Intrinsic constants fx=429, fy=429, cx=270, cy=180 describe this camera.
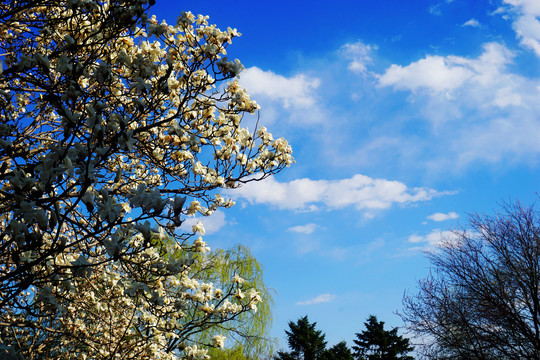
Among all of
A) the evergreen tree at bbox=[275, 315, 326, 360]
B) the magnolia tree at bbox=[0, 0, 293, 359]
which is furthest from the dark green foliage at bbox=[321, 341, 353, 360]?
the magnolia tree at bbox=[0, 0, 293, 359]

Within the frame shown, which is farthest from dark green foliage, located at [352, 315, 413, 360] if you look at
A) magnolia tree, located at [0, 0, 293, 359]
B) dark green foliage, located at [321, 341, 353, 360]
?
magnolia tree, located at [0, 0, 293, 359]

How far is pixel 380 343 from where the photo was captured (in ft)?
84.7

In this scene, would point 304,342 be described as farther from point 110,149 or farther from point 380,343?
point 110,149

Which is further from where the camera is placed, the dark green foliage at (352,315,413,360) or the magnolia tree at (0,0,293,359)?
the dark green foliage at (352,315,413,360)

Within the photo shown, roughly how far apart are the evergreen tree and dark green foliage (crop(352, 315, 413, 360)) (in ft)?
10.3

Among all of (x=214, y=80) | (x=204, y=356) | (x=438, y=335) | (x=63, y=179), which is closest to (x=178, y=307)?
(x=204, y=356)

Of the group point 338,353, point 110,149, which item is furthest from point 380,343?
point 110,149

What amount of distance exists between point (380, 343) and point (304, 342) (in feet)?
16.4

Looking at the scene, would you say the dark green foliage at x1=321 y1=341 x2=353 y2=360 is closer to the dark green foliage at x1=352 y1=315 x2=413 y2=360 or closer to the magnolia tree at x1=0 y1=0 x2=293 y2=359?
the dark green foliage at x1=352 y1=315 x2=413 y2=360

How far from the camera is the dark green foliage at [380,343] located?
25.3 metres

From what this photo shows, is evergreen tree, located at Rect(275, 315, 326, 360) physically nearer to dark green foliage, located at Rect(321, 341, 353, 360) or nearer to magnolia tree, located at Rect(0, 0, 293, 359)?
dark green foliage, located at Rect(321, 341, 353, 360)

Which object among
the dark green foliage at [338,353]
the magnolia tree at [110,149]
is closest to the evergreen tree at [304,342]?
the dark green foliage at [338,353]

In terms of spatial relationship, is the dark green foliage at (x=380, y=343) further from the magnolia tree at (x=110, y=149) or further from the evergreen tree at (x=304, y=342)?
the magnolia tree at (x=110, y=149)

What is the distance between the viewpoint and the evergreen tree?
24.2 metres
